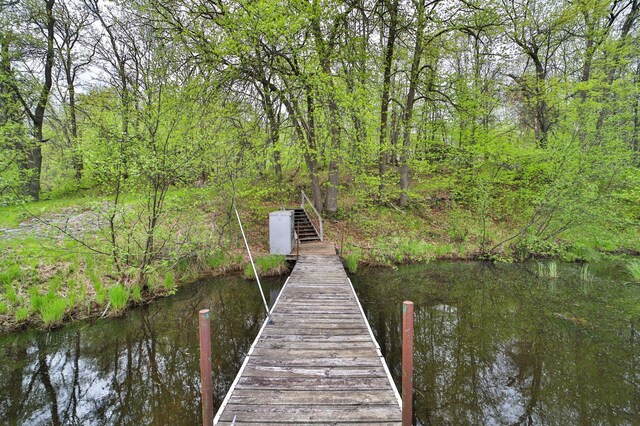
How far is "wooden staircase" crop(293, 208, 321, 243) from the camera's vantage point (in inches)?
478

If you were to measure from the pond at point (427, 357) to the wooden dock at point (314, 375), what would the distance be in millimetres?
948

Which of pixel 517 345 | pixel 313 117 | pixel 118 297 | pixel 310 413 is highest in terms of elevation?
pixel 313 117

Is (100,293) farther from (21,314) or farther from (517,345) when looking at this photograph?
(517,345)

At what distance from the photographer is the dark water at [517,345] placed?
4062mm

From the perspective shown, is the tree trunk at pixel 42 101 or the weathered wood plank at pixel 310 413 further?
the tree trunk at pixel 42 101

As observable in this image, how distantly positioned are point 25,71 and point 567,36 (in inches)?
1021

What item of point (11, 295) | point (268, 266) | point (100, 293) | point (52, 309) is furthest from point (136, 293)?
point (268, 266)

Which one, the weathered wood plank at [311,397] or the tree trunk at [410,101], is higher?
the tree trunk at [410,101]

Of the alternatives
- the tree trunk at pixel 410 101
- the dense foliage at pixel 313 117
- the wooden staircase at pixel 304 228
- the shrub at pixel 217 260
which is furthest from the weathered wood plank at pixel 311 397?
the tree trunk at pixel 410 101

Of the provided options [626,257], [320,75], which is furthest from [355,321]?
[626,257]

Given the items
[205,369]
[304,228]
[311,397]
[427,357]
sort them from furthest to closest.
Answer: [304,228]
[427,357]
[311,397]
[205,369]

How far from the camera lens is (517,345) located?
5.62 m

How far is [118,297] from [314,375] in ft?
17.9

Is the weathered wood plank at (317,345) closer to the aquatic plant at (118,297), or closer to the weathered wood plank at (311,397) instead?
the weathered wood plank at (311,397)
